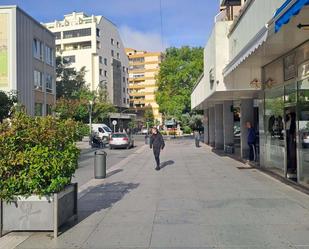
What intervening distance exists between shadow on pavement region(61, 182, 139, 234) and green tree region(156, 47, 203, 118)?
50.1m

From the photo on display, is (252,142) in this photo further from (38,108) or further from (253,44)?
(38,108)

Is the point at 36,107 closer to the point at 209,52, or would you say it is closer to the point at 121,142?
the point at 121,142

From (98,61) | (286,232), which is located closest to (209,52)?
(286,232)

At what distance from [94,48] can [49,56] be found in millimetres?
48162

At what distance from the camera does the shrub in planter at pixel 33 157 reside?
22.9 ft

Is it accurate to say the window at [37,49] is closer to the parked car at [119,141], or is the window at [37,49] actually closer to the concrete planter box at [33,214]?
the parked car at [119,141]

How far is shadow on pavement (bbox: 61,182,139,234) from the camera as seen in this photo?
28.3ft

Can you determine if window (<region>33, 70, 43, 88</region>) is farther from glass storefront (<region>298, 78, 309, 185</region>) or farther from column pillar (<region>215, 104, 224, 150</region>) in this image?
glass storefront (<region>298, 78, 309, 185</region>)

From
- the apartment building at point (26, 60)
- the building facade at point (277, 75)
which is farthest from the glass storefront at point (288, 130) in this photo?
the apartment building at point (26, 60)

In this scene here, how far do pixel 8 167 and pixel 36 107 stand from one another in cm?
4024

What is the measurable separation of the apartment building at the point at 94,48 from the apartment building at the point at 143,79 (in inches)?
1229

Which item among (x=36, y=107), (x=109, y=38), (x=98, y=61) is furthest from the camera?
(x=109, y=38)

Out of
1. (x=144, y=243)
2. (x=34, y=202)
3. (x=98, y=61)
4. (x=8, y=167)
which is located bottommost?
(x=144, y=243)

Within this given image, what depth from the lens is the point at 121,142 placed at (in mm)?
37812
